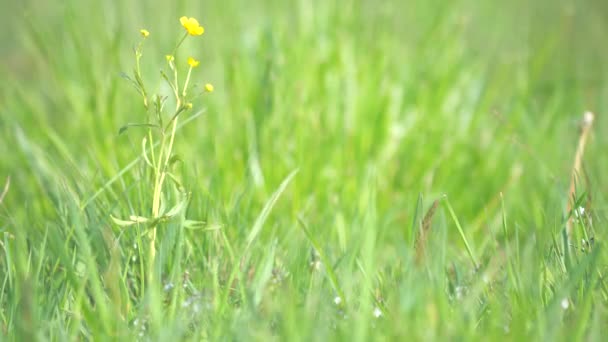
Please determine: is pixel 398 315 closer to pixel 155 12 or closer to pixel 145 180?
pixel 145 180

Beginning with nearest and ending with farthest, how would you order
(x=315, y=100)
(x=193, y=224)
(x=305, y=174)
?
(x=193, y=224), (x=305, y=174), (x=315, y=100)

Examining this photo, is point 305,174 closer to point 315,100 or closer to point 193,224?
point 315,100

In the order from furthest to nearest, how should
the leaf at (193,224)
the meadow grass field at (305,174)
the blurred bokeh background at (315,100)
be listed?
the blurred bokeh background at (315,100) < the leaf at (193,224) < the meadow grass field at (305,174)

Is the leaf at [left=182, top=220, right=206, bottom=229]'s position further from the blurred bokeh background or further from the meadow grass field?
the blurred bokeh background

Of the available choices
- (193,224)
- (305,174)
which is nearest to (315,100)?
(305,174)

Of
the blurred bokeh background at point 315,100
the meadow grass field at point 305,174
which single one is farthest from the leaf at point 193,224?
the blurred bokeh background at point 315,100

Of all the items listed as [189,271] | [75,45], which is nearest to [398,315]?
[189,271]

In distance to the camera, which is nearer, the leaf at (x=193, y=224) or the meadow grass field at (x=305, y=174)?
the meadow grass field at (x=305, y=174)

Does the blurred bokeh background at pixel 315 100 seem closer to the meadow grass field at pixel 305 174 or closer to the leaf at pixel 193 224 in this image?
the meadow grass field at pixel 305 174
